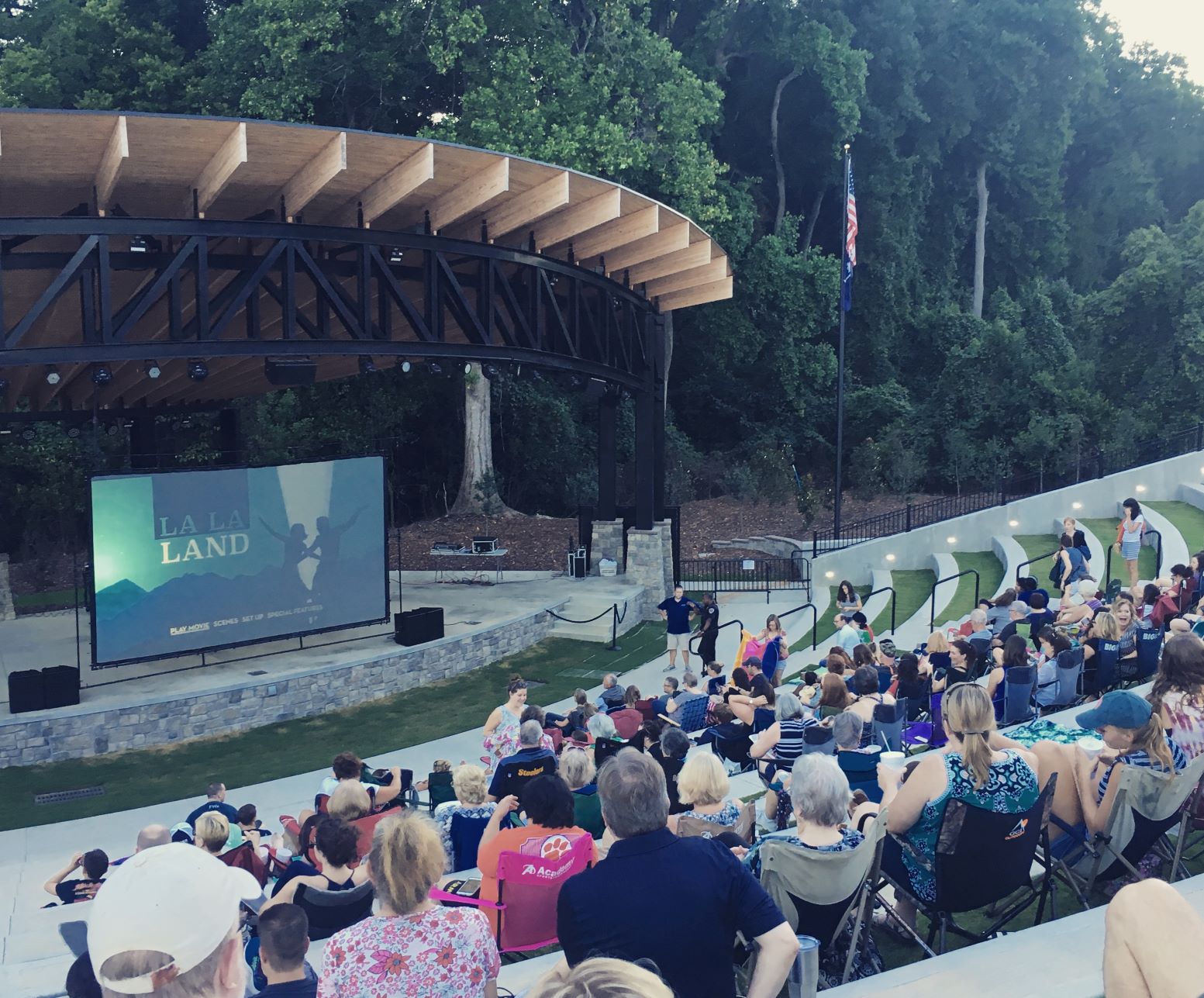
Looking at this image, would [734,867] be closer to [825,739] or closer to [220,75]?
[825,739]

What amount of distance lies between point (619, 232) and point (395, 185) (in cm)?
480

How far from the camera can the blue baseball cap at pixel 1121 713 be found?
215 inches

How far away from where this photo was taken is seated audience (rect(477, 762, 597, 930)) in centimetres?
534

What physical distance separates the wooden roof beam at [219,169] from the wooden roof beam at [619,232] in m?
6.21

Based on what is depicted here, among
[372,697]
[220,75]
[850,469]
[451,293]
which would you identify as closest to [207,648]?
[372,697]

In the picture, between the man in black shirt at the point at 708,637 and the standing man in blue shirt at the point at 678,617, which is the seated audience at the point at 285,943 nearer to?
the man in black shirt at the point at 708,637

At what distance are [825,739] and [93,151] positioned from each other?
32.3 feet

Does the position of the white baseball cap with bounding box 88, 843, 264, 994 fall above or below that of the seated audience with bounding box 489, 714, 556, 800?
above

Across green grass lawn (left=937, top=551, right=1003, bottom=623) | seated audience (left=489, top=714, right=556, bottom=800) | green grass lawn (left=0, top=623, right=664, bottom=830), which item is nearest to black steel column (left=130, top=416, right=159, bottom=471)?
green grass lawn (left=0, top=623, right=664, bottom=830)

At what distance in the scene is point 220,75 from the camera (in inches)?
1142

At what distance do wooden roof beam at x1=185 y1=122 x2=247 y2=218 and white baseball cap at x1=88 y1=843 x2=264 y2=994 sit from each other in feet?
36.5

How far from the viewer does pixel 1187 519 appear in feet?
76.8

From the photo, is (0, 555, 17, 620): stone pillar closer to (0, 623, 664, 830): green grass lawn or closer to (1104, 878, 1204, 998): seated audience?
(0, 623, 664, 830): green grass lawn

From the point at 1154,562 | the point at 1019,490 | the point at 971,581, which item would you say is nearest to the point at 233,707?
the point at 971,581
